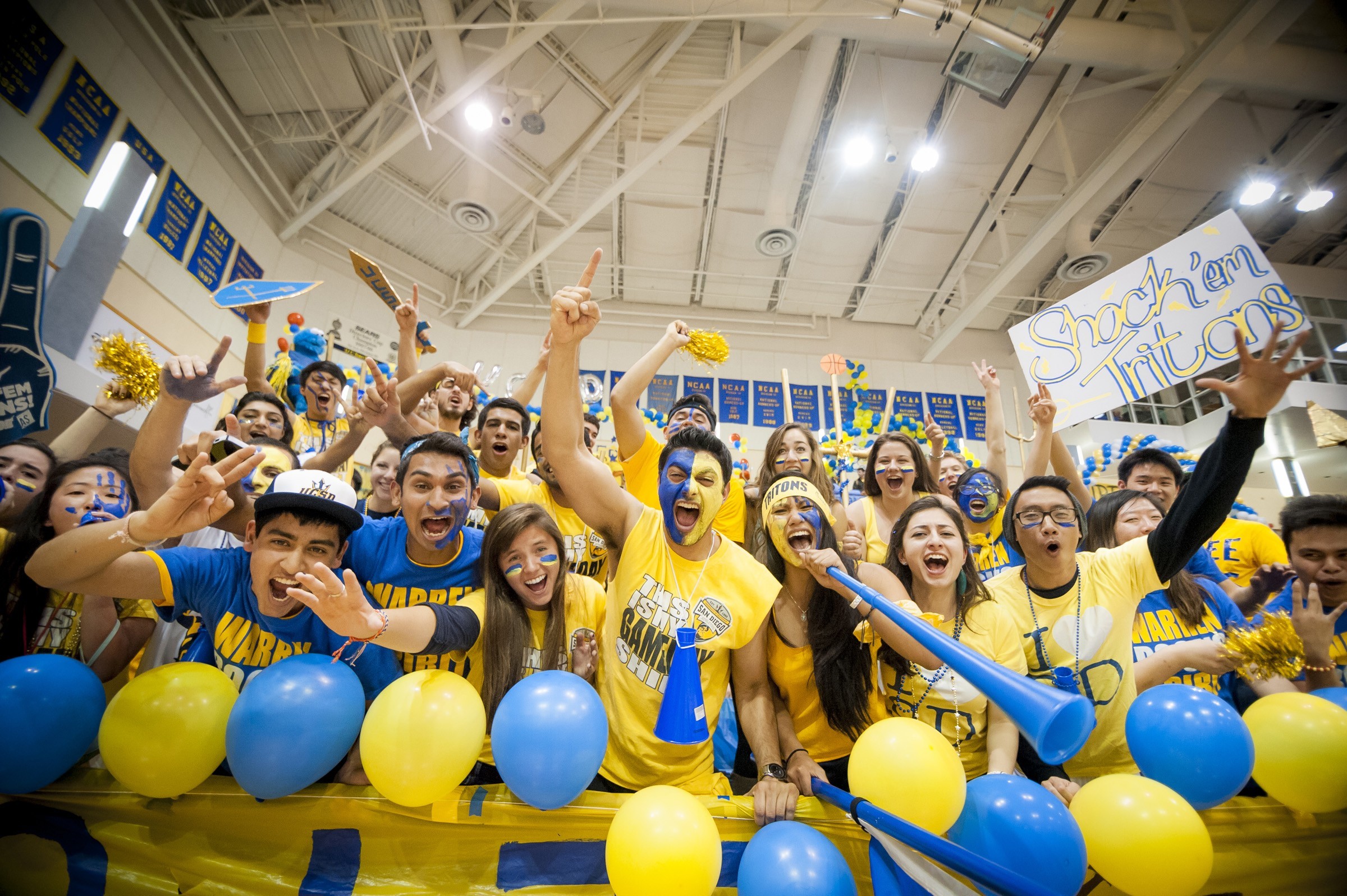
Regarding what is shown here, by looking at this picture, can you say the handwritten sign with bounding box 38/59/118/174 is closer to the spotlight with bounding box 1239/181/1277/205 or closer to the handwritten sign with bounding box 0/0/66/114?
the handwritten sign with bounding box 0/0/66/114

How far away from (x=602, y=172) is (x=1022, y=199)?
629 cm

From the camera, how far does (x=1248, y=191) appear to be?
24.6 ft

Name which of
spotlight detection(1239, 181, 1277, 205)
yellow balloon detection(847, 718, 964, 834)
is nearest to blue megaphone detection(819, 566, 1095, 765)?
yellow balloon detection(847, 718, 964, 834)

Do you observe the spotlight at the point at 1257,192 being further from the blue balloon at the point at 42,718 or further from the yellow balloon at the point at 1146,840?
the blue balloon at the point at 42,718

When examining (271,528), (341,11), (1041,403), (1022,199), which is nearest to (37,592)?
(271,528)

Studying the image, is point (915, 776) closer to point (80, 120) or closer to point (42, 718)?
point (42, 718)

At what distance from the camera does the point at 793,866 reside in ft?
4.57

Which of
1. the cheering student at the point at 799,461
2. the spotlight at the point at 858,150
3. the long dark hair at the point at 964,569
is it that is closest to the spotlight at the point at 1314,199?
the spotlight at the point at 858,150

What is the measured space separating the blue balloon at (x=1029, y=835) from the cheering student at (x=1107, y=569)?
70 cm

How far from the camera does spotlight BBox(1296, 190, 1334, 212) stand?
7812 mm

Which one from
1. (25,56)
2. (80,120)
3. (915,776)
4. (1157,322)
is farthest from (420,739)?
(80,120)

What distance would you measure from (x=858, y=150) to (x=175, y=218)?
8.06m

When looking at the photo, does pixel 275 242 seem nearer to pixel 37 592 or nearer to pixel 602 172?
pixel 602 172

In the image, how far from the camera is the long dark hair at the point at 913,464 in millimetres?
3100
